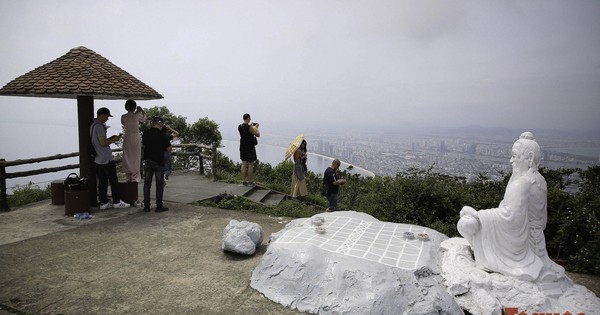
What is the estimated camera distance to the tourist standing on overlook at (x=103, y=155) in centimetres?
742

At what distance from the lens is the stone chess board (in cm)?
440

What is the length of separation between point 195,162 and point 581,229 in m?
15.8

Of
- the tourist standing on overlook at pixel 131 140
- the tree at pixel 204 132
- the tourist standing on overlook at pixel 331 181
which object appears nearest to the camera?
the tourist standing on overlook at pixel 131 140

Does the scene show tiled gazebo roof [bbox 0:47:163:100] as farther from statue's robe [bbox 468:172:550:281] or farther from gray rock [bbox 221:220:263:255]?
statue's robe [bbox 468:172:550:281]

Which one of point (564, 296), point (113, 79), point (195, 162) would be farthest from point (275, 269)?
point (195, 162)

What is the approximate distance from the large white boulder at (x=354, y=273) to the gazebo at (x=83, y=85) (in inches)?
191

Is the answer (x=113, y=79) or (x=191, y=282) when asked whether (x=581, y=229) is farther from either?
(x=113, y=79)

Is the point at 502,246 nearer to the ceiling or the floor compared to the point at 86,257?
nearer to the ceiling

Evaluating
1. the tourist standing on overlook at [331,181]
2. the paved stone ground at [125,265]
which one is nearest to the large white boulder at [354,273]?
the paved stone ground at [125,265]

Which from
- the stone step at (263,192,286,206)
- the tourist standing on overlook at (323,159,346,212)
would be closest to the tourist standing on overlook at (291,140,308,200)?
the stone step at (263,192,286,206)

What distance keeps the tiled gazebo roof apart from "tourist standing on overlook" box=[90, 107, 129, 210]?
21.4 inches

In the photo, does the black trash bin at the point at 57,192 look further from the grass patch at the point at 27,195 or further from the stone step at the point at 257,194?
the stone step at the point at 257,194

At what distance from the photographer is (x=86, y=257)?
5.25 metres

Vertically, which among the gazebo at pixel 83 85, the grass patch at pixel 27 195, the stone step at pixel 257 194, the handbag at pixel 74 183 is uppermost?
the gazebo at pixel 83 85
